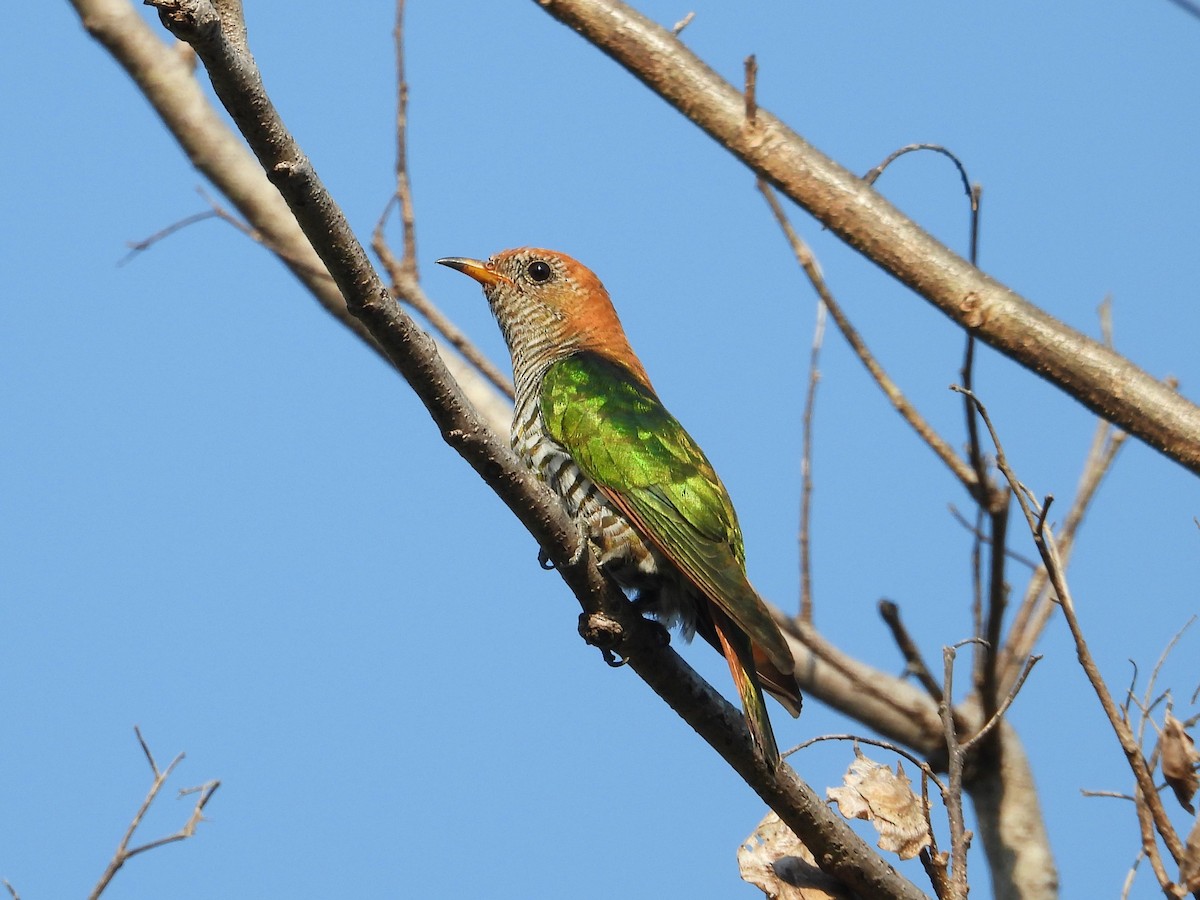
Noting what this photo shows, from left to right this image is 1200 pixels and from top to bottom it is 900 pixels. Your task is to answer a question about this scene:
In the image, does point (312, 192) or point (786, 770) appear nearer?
point (312, 192)

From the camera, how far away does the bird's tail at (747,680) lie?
3799 millimetres

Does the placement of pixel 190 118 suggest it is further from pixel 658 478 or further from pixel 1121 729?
pixel 1121 729

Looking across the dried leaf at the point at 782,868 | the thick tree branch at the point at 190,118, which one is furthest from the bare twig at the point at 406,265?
the dried leaf at the point at 782,868

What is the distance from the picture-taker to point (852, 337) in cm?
636

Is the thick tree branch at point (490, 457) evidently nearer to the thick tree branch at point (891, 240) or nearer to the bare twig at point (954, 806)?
the bare twig at point (954, 806)

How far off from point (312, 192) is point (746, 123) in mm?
2698

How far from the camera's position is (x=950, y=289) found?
4930 mm

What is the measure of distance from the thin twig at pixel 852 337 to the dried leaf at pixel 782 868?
97.1 inches

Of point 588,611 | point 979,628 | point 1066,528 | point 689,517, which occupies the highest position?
point 1066,528

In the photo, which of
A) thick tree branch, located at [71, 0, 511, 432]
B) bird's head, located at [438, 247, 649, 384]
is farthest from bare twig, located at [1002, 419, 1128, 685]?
thick tree branch, located at [71, 0, 511, 432]

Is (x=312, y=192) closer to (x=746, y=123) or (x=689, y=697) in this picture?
(x=689, y=697)

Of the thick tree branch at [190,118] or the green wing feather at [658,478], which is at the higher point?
the thick tree branch at [190,118]

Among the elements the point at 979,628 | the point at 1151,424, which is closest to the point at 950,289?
the point at 1151,424

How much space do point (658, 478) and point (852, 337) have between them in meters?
2.08
